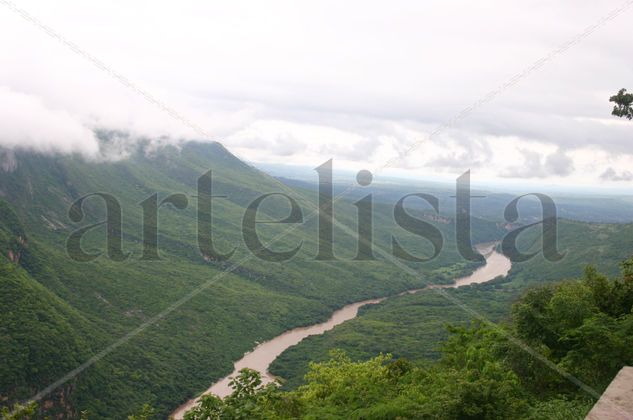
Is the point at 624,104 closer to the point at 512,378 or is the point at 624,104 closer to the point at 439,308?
the point at 512,378

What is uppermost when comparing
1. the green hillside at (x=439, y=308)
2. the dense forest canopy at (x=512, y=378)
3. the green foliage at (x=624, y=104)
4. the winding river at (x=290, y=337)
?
the green foliage at (x=624, y=104)

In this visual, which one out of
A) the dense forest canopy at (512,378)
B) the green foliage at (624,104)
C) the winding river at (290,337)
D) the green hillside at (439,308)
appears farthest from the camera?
the green hillside at (439,308)

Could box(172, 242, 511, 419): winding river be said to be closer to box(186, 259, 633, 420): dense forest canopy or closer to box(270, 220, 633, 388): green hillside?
box(270, 220, 633, 388): green hillside

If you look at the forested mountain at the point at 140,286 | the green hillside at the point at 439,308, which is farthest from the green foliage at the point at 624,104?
the forested mountain at the point at 140,286

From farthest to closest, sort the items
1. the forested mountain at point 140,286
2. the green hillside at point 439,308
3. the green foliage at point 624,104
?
1. the green hillside at point 439,308
2. the forested mountain at point 140,286
3. the green foliage at point 624,104

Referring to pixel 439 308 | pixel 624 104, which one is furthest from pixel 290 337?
pixel 624 104

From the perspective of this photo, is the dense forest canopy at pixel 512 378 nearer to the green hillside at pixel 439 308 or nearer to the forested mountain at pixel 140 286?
the green hillside at pixel 439 308

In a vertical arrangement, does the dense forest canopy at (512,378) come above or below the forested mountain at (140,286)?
above
